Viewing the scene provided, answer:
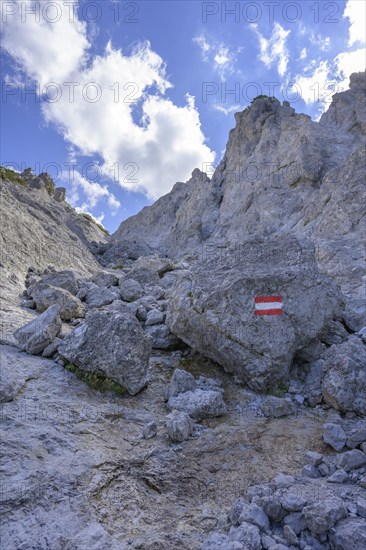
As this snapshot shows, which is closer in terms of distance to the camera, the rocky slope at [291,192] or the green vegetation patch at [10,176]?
the rocky slope at [291,192]

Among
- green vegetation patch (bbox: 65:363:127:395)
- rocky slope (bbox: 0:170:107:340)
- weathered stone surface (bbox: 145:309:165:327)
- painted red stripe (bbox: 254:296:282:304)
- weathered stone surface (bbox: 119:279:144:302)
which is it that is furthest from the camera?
weathered stone surface (bbox: 119:279:144:302)

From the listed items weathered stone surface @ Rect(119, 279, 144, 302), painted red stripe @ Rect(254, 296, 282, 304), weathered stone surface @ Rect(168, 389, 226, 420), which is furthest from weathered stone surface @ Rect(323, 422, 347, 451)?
weathered stone surface @ Rect(119, 279, 144, 302)

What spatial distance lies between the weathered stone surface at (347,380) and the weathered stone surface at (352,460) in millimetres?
1951

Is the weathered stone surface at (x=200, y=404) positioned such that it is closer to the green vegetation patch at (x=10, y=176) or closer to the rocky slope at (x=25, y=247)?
the rocky slope at (x=25, y=247)

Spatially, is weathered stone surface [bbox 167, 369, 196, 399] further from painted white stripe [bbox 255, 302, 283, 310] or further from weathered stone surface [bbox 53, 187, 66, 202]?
weathered stone surface [bbox 53, 187, 66, 202]

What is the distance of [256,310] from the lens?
8.75 meters

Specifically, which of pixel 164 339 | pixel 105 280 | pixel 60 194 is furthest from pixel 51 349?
pixel 60 194

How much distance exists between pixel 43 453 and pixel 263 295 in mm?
6120

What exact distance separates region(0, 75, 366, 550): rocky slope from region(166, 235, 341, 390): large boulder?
0.13ft

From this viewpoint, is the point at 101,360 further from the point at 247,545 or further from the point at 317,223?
the point at 317,223

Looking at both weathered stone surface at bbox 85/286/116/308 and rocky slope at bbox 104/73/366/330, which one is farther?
rocky slope at bbox 104/73/366/330

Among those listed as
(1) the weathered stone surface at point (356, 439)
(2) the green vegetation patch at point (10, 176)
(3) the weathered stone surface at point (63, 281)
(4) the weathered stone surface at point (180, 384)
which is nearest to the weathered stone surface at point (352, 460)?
(1) the weathered stone surface at point (356, 439)

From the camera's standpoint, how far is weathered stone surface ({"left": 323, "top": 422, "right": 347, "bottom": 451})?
574 cm

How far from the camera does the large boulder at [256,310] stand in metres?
8.39
